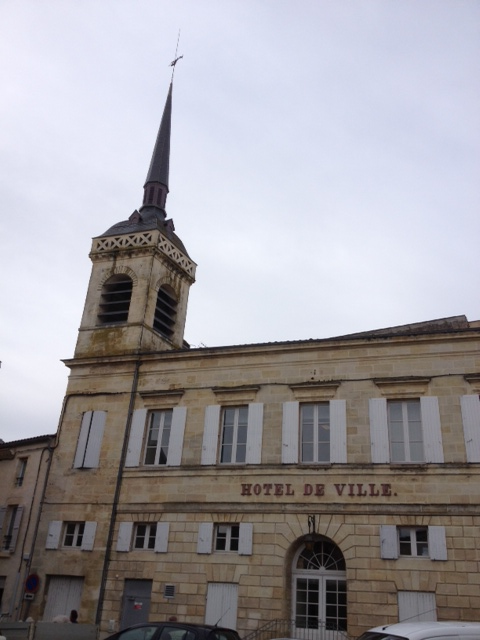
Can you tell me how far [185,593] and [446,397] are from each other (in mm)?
8620

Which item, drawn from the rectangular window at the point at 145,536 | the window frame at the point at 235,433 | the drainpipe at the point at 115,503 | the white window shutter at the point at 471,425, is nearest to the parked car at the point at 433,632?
the white window shutter at the point at 471,425

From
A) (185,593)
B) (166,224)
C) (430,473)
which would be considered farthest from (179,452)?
(166,224)

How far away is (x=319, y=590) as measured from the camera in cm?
1570

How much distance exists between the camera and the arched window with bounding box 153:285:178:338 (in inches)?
894

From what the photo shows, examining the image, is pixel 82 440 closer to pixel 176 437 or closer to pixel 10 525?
pixel 176 437

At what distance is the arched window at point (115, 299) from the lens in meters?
22.2

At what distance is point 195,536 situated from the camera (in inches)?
666

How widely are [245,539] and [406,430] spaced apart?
516 centimetres

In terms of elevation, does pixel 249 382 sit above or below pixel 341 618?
above

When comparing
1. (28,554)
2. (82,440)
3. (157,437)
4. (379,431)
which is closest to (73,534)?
(28,554)

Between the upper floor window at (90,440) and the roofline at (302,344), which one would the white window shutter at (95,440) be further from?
the roofline at (302,344)

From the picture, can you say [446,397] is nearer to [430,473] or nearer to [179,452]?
[430,473]

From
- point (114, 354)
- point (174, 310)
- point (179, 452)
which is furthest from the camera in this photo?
point (174, 310)

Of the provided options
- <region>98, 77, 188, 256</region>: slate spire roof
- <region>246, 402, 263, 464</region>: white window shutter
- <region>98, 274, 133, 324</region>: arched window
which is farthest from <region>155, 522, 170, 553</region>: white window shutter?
<region>98, 77, 188, 256</region>: slate spire roof
